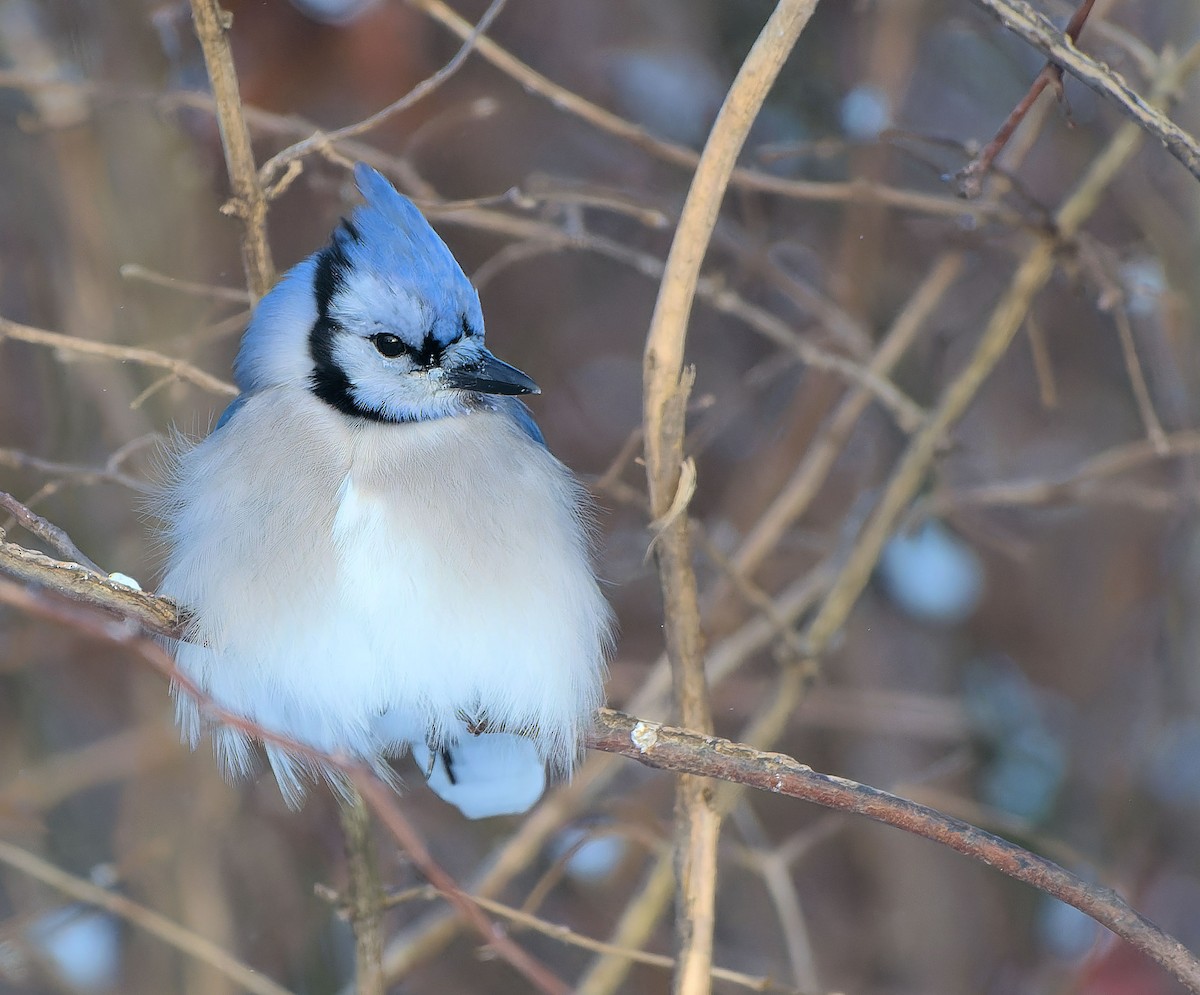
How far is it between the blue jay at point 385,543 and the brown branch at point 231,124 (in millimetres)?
184

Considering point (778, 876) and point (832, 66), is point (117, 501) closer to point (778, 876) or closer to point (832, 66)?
point (778, 876)

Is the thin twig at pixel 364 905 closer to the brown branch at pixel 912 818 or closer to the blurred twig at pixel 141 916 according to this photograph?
the blurred twig at pixel 141 916

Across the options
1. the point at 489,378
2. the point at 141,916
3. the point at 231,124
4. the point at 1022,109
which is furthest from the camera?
the point at 141,916

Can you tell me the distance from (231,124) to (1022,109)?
1.12 meters

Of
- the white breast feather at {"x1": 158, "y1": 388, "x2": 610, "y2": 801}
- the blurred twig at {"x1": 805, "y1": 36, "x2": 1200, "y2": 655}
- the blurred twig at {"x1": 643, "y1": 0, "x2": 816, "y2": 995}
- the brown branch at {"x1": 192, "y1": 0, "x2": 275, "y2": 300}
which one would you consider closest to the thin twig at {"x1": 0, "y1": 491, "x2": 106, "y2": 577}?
the white breast feather at {"x1": 158, "y1": 388, "x2": 610, "y2": 801}

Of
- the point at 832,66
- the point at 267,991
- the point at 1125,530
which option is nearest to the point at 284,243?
the point at 832,66

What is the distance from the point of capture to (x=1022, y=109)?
5.54 feet

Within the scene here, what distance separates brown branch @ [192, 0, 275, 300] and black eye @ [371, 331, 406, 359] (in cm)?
25

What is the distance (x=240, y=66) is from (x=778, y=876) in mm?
2328

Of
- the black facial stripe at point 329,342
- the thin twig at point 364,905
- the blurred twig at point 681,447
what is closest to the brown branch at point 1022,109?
the blurred twig at point 681,447

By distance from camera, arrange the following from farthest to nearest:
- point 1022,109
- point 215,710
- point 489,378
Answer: point 489,378, point 1022,109, point 215,710

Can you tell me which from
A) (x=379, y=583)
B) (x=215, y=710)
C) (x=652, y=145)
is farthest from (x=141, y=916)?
(x=652, y=145)

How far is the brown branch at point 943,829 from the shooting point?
1549mm

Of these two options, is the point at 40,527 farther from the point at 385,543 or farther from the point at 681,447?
the point at 681,447
